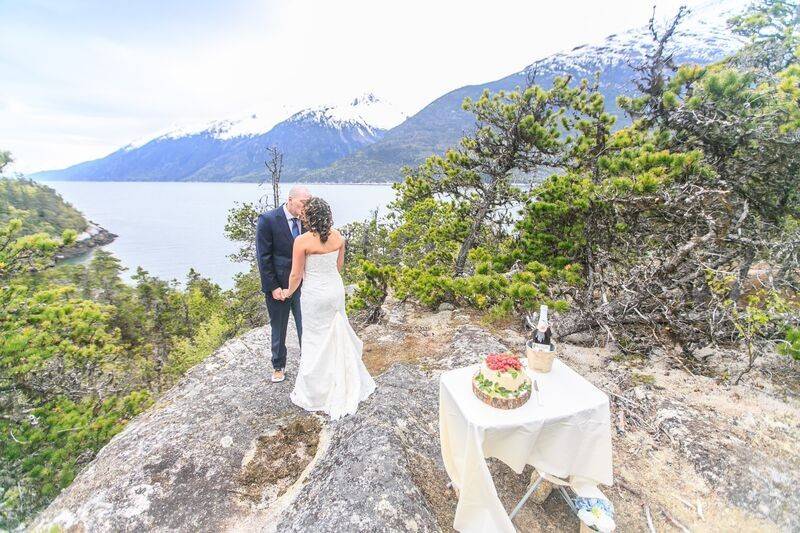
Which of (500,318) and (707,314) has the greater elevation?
(707,314)

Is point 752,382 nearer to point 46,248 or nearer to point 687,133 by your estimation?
point 687,133

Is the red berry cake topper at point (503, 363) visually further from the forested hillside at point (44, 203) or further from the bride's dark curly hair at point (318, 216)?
the forested hillside at point (44, 203)

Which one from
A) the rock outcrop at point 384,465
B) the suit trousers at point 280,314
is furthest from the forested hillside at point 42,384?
the suit trousers at point 280,314

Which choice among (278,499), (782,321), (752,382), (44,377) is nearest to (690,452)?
(752,382)

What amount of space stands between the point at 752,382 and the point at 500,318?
3796 millimetres

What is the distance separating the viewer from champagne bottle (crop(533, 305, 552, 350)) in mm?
2846

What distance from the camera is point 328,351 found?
4328 mm

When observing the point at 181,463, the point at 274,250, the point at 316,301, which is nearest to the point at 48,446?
the point at 181,463

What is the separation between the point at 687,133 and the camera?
20.6ft

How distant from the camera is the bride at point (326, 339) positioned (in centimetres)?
410

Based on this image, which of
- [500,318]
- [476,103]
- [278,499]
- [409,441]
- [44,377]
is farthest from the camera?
[44,377]

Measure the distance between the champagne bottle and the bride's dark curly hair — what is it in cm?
240

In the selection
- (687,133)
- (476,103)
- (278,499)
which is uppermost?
(476,103)

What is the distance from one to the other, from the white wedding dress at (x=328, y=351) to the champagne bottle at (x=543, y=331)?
231cm
